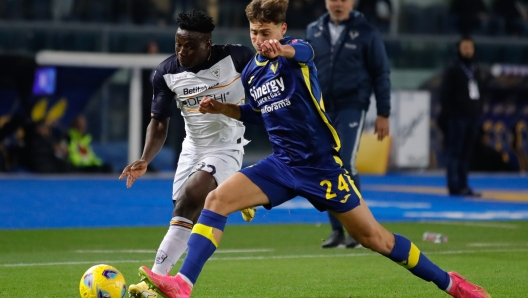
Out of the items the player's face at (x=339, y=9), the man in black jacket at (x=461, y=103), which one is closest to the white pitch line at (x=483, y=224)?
the man in black jacket at (x=461, y=103)

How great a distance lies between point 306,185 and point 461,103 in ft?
34.2

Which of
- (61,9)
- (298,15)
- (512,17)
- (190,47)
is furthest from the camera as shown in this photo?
(512,17)

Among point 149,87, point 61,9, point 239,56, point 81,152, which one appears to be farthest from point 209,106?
point 61,9

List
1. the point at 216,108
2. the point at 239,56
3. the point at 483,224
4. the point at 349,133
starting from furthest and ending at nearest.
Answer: the point at 483,224 → the point at 349,133 → the point at 239,56 → the point at 216,108

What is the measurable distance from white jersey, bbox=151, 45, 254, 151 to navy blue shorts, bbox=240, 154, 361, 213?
1.38 m

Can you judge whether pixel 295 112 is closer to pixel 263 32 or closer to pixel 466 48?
pixel 263 32

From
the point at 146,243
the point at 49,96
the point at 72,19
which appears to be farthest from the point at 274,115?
the point at 72,19

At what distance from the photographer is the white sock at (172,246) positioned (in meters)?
6.44

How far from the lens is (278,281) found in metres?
Result: 7.23

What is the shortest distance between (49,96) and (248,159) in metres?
6.12

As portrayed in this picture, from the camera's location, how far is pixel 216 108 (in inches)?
241

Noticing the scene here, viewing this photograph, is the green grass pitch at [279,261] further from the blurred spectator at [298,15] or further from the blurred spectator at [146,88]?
the blurred spectator at [298,15]

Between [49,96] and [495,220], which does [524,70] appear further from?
[495,220]

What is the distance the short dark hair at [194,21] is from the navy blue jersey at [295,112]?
949mm
